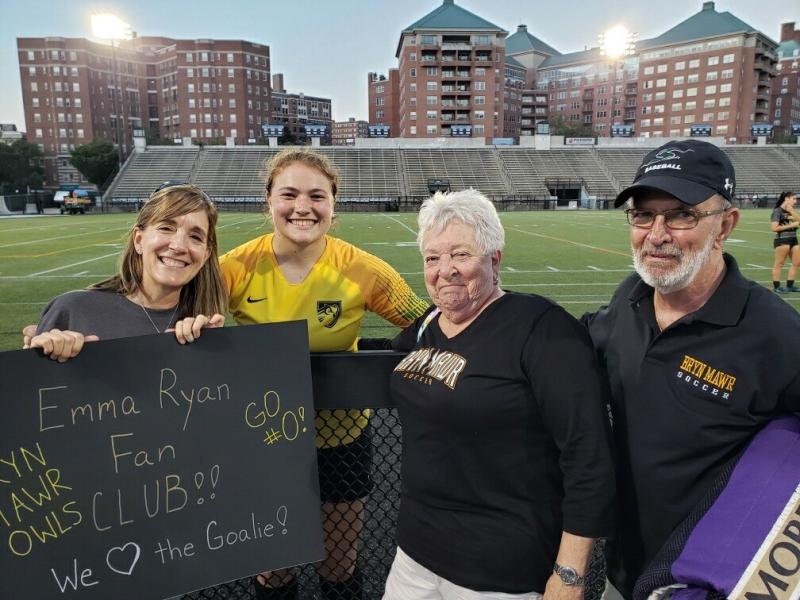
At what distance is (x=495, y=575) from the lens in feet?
5.74

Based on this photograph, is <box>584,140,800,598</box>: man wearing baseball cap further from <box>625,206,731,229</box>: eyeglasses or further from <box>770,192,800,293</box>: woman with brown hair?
<box>770,192,800,293</box>: woman with brown hair

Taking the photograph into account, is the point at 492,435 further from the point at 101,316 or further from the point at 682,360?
the point at 101,316

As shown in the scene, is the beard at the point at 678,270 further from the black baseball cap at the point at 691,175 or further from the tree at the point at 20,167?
the tree at the point at 20,167

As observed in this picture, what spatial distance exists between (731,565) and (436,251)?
1.16 m

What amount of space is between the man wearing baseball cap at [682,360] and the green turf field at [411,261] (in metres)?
6.27

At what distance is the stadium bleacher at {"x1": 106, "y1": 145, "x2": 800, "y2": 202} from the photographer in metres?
55.3

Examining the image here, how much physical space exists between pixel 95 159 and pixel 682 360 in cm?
8826

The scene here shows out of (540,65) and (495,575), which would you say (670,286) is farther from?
(540,65)

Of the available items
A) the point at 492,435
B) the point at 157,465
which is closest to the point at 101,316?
the point at 157,465

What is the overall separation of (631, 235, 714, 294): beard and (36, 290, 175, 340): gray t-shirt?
1.75 meters

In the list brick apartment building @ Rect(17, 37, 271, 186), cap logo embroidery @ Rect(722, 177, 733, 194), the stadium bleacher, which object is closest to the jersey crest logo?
cap logo embroidery @ Rect(722, 177, 733, 194)

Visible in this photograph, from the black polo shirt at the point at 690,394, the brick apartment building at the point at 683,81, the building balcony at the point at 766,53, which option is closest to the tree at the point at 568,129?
the brick apartment building at the point at 683,81

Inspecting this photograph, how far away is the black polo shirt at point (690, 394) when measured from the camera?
1613mm

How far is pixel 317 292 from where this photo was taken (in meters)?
2.59
